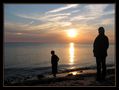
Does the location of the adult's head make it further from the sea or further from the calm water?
the calm water

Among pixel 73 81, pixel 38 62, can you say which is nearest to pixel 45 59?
pixel 38 62

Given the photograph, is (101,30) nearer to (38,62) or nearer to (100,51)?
(100,51)

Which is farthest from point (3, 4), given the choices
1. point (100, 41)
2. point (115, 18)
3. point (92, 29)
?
point (92, 29)

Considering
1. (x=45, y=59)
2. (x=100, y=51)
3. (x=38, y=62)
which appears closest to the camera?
(x=100, y=51)

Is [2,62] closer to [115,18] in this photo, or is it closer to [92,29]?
[115,18]

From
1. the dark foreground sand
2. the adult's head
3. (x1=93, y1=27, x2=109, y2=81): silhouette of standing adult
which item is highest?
the adult's head

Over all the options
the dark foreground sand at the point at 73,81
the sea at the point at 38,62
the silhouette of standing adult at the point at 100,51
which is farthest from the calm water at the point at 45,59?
the silhouette of standing adult at the point at 100,51

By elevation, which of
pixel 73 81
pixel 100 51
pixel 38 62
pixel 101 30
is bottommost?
pixel 38 62

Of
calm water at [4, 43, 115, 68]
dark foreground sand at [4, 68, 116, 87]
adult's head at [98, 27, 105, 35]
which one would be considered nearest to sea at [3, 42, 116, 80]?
calm water at [4, 43, 115, 68]

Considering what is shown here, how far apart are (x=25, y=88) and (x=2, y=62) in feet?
1.81

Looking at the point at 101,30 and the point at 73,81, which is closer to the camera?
the point at 101,30

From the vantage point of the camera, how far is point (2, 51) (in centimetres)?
431

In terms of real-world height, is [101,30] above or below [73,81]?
above

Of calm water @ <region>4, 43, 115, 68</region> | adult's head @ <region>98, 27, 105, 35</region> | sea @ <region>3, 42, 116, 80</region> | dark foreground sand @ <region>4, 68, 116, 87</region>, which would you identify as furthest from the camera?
calm water @ <region>4, 43, 115, 68</region>
